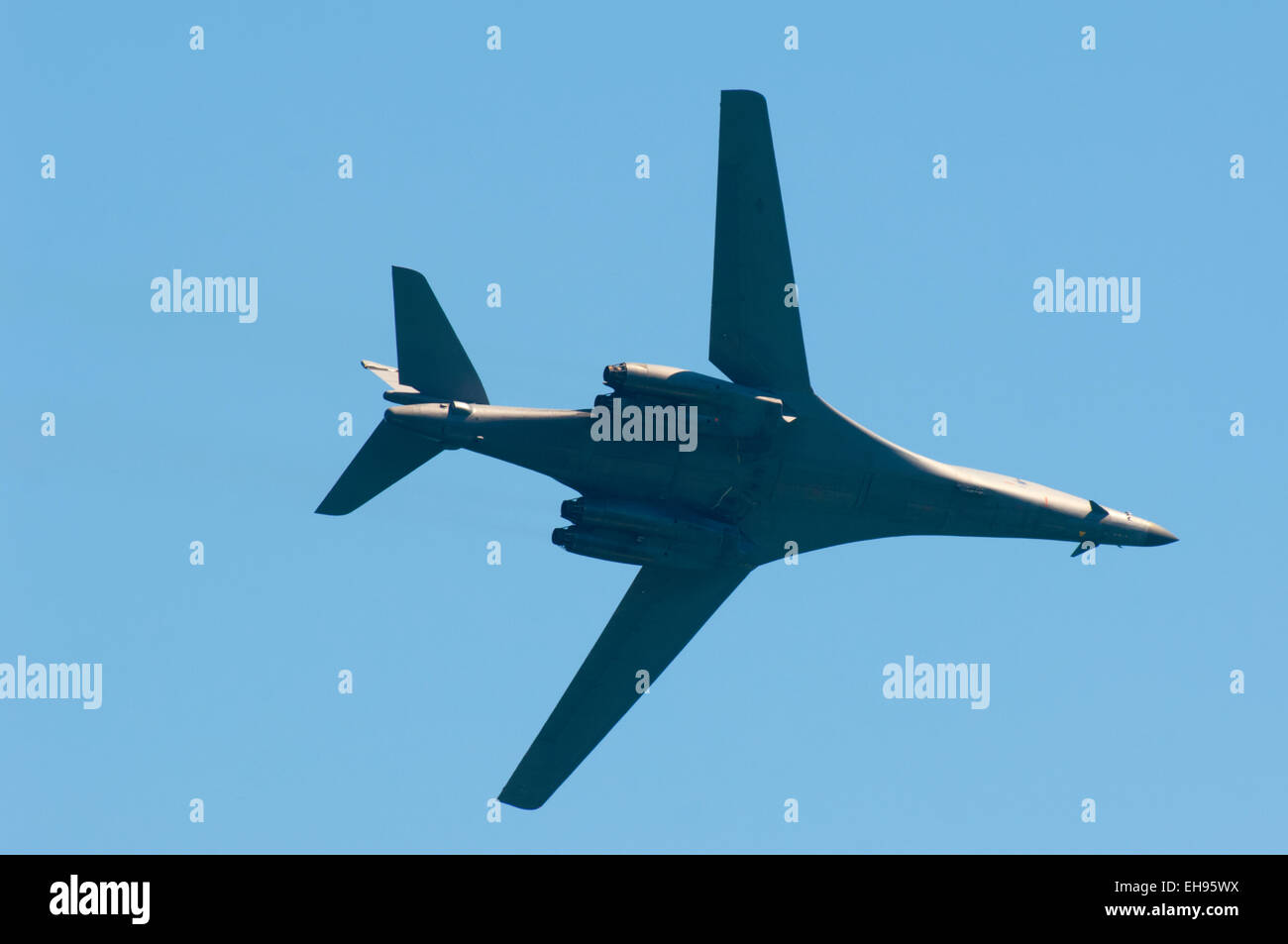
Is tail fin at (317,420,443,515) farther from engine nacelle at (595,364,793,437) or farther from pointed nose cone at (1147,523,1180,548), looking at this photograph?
pointed nose cone at (1147,523,1180,548)

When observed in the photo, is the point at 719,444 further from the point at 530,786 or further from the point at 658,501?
the point at 530,786

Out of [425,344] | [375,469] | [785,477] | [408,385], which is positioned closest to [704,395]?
[785,477]

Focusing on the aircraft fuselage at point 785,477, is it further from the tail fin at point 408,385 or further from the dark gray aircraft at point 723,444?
the tail fin at point 408,385

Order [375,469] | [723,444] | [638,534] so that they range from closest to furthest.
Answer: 1. [375,469]
2. [723,444]
3. [638,534]

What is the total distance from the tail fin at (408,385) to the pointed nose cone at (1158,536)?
823 inches

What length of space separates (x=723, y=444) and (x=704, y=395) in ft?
6.20

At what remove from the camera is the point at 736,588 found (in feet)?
170

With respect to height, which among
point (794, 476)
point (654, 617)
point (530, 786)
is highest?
point (794, 476)

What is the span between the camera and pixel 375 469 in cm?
4772

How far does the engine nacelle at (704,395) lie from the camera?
46906 millimetres

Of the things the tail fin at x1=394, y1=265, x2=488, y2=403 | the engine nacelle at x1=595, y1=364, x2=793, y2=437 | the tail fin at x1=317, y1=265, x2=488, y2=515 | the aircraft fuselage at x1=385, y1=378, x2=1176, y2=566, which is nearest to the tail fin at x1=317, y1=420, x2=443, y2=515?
the tail fin at x1=317, y1=265, x2=488, y2=515

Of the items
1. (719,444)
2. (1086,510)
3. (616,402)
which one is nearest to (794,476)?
(719,444)

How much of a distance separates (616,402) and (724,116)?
8202 millimetres

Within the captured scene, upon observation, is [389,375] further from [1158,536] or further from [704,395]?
[1158,536]
